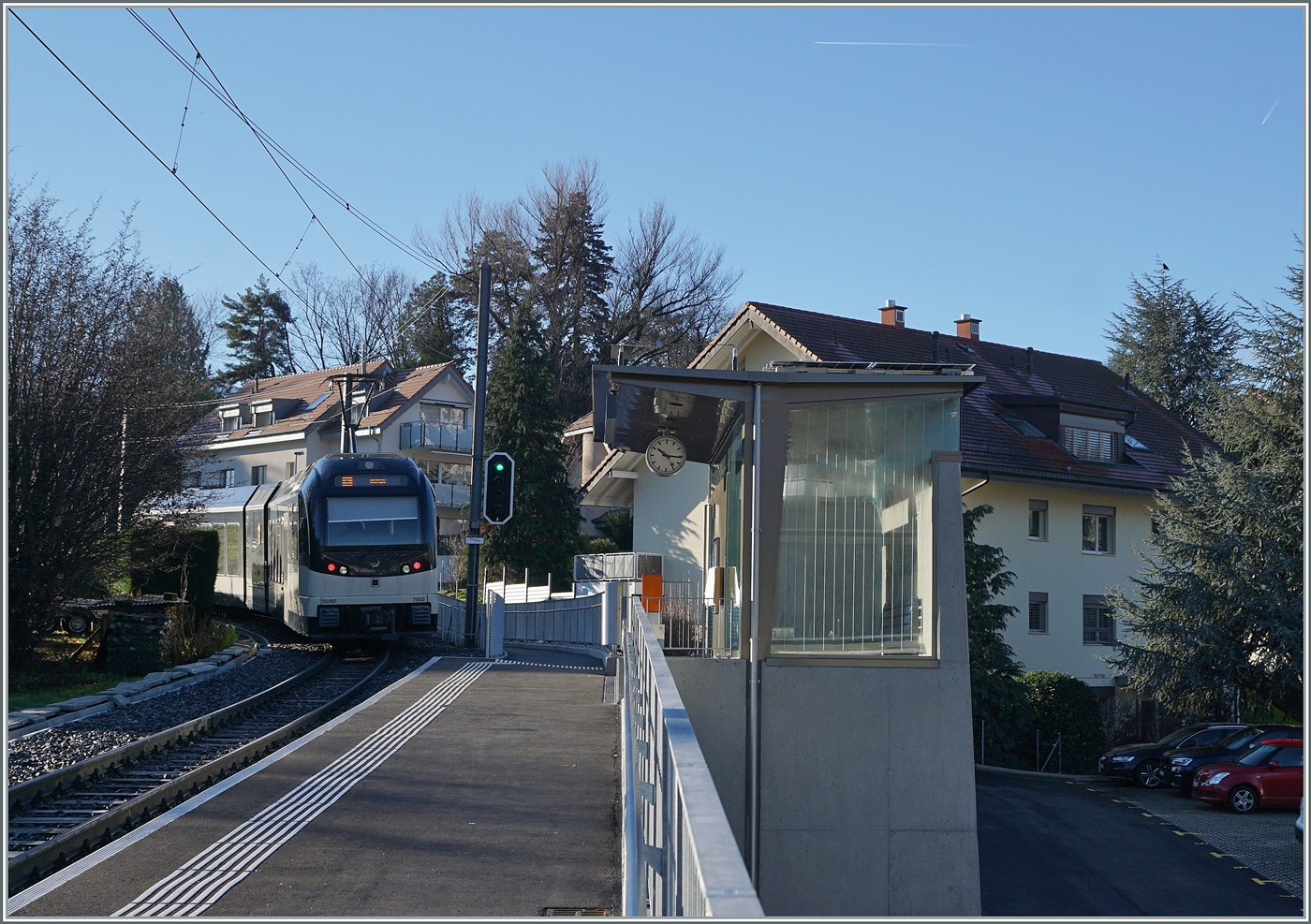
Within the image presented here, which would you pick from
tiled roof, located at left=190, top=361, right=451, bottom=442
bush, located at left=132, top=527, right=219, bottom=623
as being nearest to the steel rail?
bush, located at left=132, top=527, right=219, bottom=623

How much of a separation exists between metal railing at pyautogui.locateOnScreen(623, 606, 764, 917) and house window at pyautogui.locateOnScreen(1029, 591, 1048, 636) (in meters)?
24.7

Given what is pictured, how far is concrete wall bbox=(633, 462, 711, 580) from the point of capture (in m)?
36.0

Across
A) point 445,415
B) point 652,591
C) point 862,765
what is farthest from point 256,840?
point 445,415

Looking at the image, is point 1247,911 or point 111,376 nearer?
point 1247,911

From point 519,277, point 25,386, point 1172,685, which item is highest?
point 519,277


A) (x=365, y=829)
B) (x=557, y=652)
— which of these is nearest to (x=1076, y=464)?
(x=557, y=652)

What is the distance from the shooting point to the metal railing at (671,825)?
8.26ft

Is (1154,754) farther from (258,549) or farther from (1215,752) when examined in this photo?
(258,549)

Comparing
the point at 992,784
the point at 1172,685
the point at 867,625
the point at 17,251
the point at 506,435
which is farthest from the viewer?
the point at 506,435

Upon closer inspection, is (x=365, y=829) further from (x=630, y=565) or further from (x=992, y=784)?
(x=630, y=565)

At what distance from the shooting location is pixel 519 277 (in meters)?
51.4

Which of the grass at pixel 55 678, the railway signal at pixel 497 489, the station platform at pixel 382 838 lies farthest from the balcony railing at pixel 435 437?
the station platform at pixel 382 838

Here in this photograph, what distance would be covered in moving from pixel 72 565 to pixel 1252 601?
2152 centimetres

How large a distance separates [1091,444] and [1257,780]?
44.0 ft
